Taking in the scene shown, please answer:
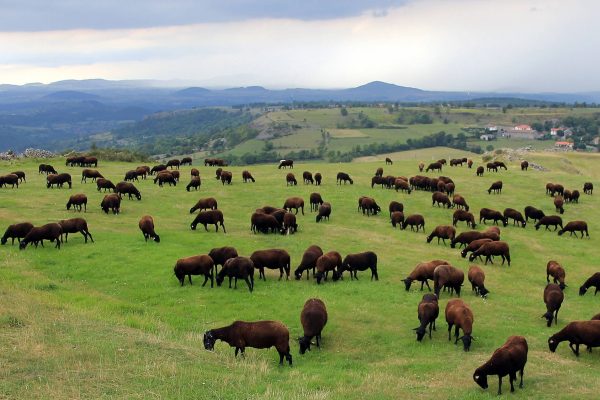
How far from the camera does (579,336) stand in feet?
53.3

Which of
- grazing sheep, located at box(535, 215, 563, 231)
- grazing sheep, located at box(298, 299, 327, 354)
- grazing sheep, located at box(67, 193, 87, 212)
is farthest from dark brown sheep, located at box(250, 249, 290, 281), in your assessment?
grazing sheep, located at box(535, 215, 563, 231)

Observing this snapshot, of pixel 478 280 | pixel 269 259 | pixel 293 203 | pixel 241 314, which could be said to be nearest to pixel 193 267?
pixel 269 259

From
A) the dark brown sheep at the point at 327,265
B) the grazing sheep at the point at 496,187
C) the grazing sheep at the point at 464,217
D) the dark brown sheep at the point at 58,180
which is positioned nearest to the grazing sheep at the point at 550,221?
the grazing sheep at the point at 464,217

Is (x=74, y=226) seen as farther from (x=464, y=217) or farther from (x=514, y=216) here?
(x=514, y=216)

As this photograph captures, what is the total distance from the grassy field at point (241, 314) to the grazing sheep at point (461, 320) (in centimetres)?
38

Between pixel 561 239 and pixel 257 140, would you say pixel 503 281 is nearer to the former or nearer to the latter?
pixel 561 239

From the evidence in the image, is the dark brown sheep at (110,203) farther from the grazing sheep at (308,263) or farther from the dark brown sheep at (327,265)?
the dark brown sheep at (327,265)

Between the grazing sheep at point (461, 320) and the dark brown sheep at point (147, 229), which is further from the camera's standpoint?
the dark brown sheep at point (147, 229)

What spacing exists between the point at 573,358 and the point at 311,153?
12914cm

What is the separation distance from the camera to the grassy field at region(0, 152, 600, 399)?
12523mm

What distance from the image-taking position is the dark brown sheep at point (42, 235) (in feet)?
86.9

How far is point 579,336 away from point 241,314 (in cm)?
1127

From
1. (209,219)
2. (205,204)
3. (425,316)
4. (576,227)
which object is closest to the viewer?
(425,316)

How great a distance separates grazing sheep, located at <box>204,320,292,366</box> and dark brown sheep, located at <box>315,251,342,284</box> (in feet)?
25.7
